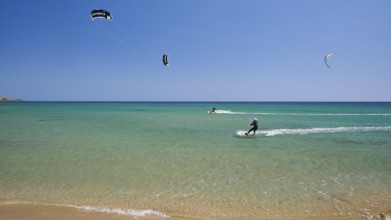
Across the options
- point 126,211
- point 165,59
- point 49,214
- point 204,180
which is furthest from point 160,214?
point 165,59

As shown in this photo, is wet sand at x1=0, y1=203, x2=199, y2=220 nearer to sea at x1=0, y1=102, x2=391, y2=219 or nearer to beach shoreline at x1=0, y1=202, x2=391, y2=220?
beach shoreline at x1=0, y1=202, x2=391, y2=220

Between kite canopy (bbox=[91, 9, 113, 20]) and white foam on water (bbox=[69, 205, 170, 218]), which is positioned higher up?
kite canopy (bbox=[91, 9, 113, 20])

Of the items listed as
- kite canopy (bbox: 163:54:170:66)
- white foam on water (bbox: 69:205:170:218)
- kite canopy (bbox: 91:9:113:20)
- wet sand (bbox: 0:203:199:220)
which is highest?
kite canopy (bbox: 91:9:113:20)

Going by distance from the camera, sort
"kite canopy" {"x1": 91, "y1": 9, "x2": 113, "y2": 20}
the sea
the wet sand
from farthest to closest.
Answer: "kite canopy" {"x1": 91, "y1": 9, "x2": 113, "y2": 20} → the sea → the wet sand

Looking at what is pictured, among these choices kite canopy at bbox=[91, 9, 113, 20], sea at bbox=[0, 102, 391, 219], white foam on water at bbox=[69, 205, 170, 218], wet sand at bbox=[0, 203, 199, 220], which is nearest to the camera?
wet sand at bbox=[0, 203, 199, 220]

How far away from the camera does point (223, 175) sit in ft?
35.6

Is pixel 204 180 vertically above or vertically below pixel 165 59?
below

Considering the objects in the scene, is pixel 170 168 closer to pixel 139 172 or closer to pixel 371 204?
pixel 139 172

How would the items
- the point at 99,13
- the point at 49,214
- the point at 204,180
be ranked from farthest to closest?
1. the point at 99,13
2. the point at 204,180
3. the point at 49,214

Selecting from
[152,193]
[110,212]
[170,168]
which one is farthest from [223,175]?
[110,212]

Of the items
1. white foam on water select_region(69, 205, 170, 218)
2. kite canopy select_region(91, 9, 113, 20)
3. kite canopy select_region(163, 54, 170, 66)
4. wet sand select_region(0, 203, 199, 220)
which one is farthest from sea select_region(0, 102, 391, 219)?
kite canopy select_region(91, 9, 113, 20)

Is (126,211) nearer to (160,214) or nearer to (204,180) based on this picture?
(160,214)

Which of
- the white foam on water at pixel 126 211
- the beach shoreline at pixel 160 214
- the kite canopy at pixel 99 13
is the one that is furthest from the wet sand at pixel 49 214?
the kite canopy at pixel 99 13

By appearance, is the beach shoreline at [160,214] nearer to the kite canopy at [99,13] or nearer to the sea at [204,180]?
the sea at [204,180]
